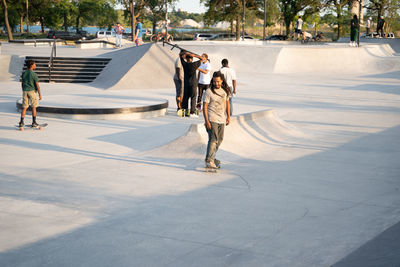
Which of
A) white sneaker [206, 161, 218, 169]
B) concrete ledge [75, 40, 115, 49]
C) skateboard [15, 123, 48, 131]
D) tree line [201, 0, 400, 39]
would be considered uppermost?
tree line [201, 0, 400, 39]

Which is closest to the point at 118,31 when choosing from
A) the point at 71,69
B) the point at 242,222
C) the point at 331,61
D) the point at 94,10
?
the point at 71,69

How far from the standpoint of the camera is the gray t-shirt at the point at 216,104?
7418 millimetres

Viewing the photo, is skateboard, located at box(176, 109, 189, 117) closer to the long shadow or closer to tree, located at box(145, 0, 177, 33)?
the long shadow

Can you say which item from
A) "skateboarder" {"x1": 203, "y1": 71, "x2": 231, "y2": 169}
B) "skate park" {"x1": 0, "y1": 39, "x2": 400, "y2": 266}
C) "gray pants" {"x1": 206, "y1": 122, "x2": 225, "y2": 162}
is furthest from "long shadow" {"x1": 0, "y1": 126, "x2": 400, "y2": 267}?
"skateboarder" {"x1": 203, "y1": 71, "x2": 231, "y2": 169}

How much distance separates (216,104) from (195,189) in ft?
4.66

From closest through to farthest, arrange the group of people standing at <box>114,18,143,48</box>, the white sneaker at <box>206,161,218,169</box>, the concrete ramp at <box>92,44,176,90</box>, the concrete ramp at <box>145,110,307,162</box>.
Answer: the white sneaker at <box>206,161,218,169</box>, the concrete ramp at <box>145,110,307,162</box>, the concrete ramp at <box>92,44,176,90</box>, the group of people standing at <box>114,18,143,48</box>

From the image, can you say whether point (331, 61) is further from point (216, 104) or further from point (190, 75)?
point (216, 104)

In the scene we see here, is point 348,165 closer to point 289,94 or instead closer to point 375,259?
point 375,259

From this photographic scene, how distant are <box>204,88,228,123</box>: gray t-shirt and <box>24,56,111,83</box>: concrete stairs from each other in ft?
50.4

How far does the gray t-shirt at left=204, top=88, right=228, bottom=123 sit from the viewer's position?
7418 millimetres

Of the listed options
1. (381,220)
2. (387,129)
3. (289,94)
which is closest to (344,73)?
(289,94)

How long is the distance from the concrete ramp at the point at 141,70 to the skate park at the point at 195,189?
4830 millimetres

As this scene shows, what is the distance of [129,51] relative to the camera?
75.3ft

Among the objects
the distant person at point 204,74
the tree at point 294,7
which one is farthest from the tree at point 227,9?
the distant person at point 204,74
